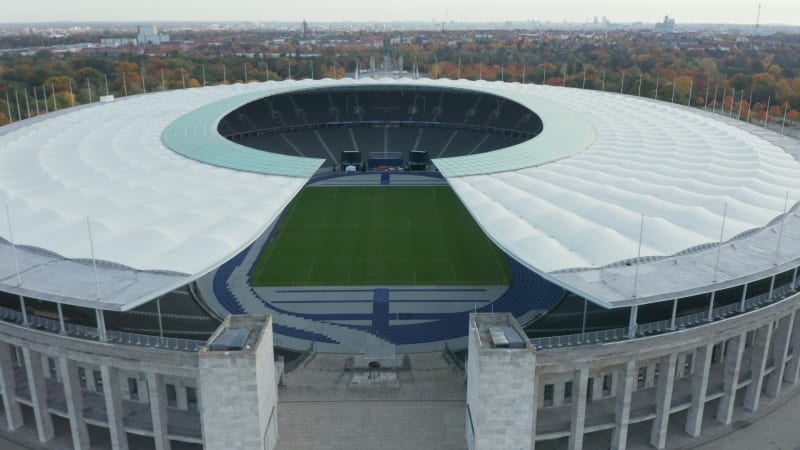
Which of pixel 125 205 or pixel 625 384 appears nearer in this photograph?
pixel 625 384

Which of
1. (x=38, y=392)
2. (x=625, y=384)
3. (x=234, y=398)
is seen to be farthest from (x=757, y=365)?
(x=38, y=392)

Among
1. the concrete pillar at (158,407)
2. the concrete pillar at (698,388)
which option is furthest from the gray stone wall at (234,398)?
the concrete pillar at (698,388)

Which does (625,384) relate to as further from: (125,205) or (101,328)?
(125,205)

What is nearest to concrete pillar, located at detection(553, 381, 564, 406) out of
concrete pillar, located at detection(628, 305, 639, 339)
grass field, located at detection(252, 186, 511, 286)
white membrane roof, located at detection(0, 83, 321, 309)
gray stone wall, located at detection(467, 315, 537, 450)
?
gray stone wall, located at detection(467, 315, 537, 450)

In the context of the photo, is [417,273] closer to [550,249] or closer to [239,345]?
[550,249]

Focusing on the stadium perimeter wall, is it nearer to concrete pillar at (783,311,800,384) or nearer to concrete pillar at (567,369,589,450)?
concrete pillar at (567,369,589,450)


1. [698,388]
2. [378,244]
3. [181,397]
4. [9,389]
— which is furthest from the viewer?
[378,244]
